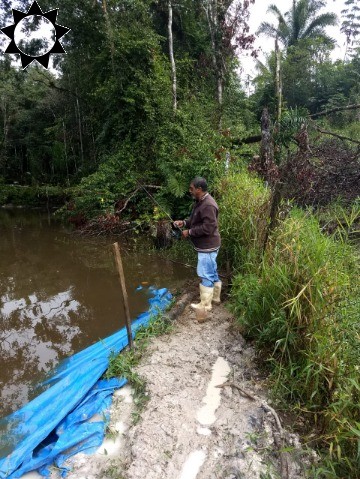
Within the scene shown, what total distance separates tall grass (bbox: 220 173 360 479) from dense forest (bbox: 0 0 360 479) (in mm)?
12

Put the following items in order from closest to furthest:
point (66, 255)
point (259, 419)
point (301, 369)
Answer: point (259, 419) → point (301, 369) → point (66, 255)

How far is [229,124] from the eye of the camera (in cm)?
1301

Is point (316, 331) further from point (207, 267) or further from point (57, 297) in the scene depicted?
point (57, 297)

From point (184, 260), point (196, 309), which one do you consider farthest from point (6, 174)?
point (196, 309)

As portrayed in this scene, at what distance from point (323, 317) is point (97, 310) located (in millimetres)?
3592

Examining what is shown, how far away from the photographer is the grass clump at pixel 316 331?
2232 millimetres

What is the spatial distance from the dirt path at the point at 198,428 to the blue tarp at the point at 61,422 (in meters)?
0.12

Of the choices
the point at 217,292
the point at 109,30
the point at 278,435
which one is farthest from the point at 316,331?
the point at 109,30

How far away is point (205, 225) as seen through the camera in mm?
3953

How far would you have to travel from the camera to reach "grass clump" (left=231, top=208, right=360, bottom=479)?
7.32ft

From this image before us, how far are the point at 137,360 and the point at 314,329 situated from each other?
171cm

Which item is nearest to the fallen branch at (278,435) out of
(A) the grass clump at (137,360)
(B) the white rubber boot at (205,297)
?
(A) the grass clump at (137,360)

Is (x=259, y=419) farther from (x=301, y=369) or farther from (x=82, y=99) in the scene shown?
(x=82, y=99)

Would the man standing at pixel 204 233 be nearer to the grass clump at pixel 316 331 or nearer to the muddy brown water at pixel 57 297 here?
the grass clump at pixel 316 331
